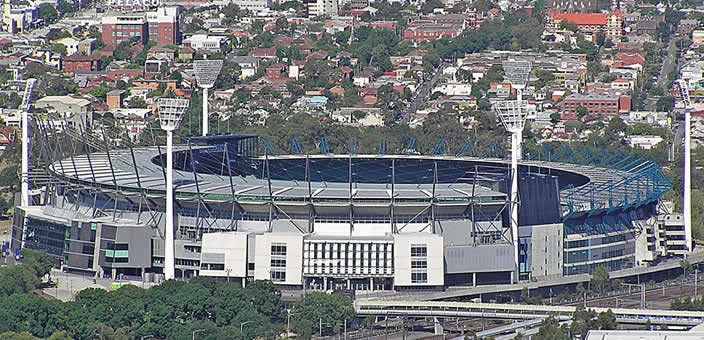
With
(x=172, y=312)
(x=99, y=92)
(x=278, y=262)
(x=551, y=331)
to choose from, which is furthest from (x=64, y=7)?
(x=551, y=331)

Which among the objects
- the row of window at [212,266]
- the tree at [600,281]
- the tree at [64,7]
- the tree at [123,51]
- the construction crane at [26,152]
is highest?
the tree at [64,7]

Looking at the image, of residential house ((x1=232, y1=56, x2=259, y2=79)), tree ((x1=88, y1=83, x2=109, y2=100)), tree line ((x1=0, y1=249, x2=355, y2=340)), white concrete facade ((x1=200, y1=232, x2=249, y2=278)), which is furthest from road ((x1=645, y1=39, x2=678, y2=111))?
tree line ((x1=0, y1=249, x2=355, y2=340))

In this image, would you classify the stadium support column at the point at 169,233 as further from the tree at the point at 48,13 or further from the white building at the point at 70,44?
the tree at the point at 48,13

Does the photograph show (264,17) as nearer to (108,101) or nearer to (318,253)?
(108,101)

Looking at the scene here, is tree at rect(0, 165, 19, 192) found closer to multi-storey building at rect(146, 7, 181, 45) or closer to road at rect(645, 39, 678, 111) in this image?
road at rect(645, 39, 678, 111)

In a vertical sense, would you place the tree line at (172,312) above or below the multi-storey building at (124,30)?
below

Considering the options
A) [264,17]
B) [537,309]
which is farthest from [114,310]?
[264,17]

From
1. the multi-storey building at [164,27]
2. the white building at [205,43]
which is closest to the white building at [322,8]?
the multi-storey building at [164,27]
